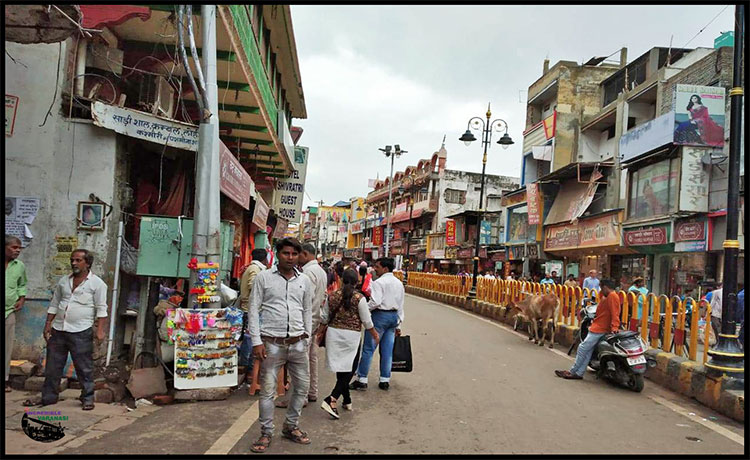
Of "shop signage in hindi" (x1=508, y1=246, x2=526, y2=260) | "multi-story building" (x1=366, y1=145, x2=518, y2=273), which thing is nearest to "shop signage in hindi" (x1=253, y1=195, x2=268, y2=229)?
"shop signage in hindi" (x1=508, y1=246, x2=526, y2=260)

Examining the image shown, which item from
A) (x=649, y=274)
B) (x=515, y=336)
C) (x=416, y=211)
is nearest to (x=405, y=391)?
(x=515, y=336)

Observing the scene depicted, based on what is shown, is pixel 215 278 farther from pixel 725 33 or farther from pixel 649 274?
pixel 725 33

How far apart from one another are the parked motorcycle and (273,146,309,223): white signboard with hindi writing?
1243 centimetres

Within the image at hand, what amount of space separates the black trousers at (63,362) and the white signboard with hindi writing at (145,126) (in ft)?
8.54

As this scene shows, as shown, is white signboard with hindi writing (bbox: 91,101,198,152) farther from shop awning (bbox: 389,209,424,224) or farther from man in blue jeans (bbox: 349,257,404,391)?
shop awning (bbox: 389,209,424,224)

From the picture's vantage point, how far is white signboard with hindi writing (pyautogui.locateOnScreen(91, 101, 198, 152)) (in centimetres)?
692

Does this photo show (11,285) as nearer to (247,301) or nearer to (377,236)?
(247,301)

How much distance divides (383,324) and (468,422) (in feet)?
6.55

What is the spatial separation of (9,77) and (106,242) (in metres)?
2.27

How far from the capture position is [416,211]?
54375mm

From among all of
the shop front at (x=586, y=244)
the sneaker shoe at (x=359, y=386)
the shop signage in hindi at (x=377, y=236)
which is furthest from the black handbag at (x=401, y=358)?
the shop signage in hindi at (x=377, y=236)

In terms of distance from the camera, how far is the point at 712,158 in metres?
18.4

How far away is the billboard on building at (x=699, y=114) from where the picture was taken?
1866 centimetres

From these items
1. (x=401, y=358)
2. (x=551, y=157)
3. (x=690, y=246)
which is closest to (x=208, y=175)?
(x=401, y=358)
